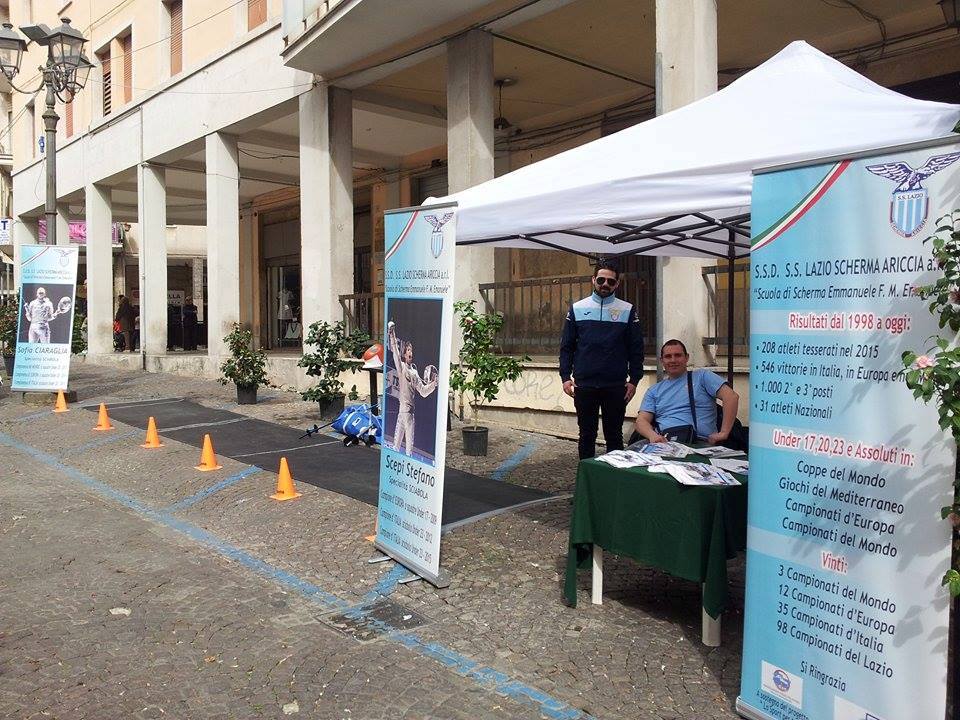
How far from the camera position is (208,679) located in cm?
391

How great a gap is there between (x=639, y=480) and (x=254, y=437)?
281 inches

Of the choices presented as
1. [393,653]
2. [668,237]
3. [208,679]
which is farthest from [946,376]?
[668,237]

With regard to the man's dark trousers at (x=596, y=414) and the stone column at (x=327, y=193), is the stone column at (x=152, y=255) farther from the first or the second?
the man's dark trousers at (x=596, y=414)

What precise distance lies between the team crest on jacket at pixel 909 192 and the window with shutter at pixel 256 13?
1465 centimetres

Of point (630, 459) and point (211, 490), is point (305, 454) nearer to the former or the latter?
point (211, 490)

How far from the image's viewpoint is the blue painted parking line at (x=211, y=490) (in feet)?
23.9

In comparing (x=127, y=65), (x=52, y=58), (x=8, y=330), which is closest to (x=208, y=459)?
(x=52, y=58)

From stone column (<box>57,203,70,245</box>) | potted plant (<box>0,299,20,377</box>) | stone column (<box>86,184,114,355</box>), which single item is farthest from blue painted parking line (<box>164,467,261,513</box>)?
stone column (<box>57,203,70,245</box>)

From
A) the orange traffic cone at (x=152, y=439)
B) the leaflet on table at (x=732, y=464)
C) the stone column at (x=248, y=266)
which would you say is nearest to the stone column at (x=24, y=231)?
the stone column at (x=248, y=266)

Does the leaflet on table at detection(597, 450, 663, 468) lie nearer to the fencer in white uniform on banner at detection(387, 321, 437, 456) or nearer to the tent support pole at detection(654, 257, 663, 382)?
the fencer in white uniform on banner at detection(387, 321, 437, 456)

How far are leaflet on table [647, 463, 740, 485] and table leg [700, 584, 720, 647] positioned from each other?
662mm

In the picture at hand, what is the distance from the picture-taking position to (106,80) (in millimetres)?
21672

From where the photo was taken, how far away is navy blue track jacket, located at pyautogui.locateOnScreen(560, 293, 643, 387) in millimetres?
6492

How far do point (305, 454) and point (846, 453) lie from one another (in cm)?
711
